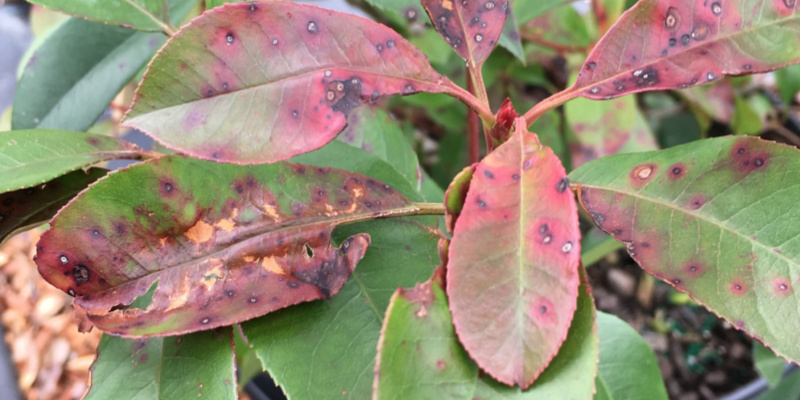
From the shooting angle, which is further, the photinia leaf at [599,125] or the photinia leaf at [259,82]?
the photinia leaf at [599,125]

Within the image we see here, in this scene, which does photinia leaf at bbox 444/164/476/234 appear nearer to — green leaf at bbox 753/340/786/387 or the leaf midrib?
the leaf midrib

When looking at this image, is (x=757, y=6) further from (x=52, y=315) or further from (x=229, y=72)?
(x=52, y=315)

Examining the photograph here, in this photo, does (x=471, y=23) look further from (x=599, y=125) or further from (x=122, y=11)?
(x=599, y=125)

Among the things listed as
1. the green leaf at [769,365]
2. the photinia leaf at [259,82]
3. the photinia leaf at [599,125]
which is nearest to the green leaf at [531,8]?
the photinia leaf at [599,125]

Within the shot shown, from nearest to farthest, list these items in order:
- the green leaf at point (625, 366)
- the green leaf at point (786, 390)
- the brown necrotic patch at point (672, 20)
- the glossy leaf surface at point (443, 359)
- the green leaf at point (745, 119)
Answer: the glossy leaf surface at point (443, 359) < the brown necrotic patch at point (672, 20) < the green leaf at point (625, 366) < the green leaf at point (786, 390) < the green leaf at point (745, 119)

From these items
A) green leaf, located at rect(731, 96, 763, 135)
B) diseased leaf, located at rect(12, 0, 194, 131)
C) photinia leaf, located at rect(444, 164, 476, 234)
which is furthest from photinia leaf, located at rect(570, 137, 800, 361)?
green leaf, located at rect(731, 96, 763, 135)

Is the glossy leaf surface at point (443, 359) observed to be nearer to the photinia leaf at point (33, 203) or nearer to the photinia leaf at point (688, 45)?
the photinia leaf at point (688, 45)
